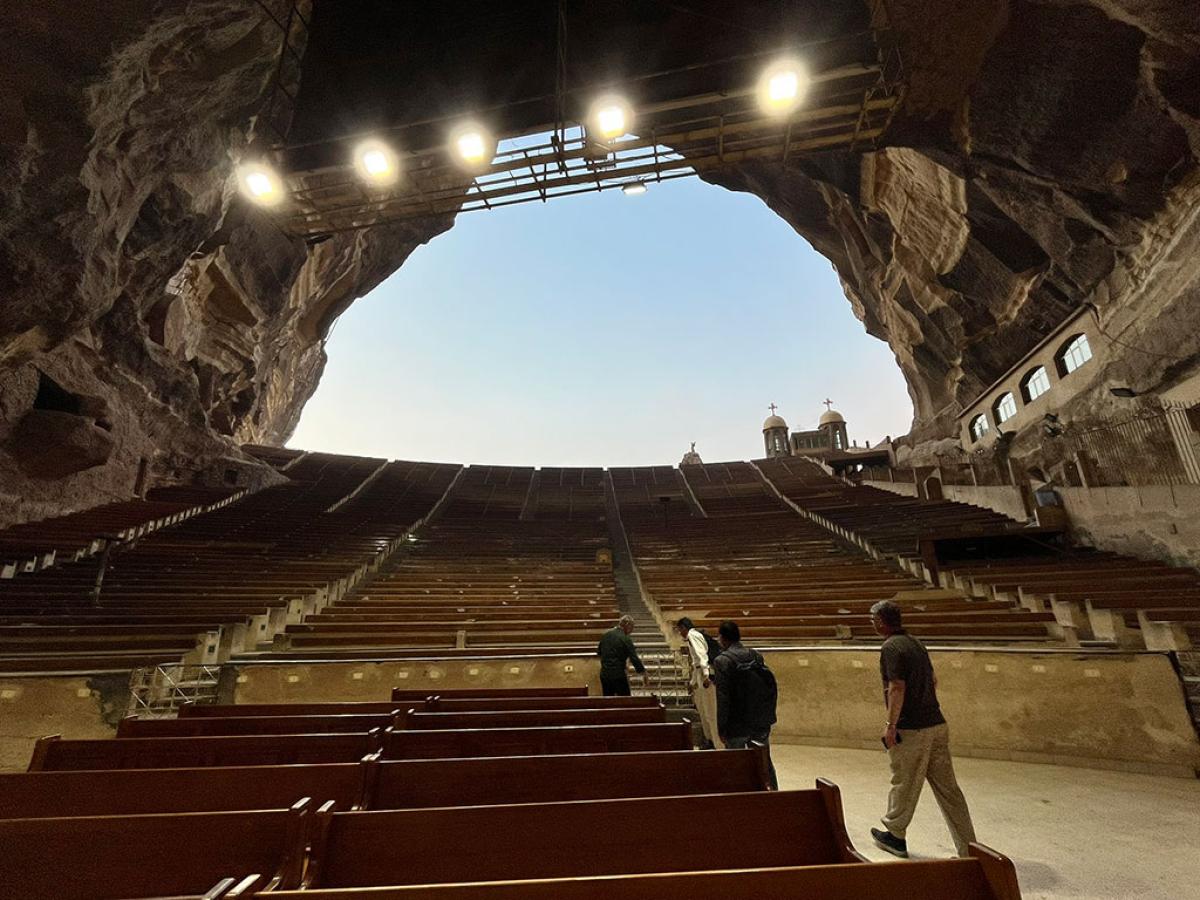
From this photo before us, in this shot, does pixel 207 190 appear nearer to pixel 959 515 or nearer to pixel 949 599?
pixel 949 599

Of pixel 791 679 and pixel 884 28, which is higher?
pixel 884 28

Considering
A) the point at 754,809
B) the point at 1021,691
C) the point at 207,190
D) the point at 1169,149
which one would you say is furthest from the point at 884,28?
the point at 207,190

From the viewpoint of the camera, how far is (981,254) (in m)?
14.7

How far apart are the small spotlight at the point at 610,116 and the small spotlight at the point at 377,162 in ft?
14.8

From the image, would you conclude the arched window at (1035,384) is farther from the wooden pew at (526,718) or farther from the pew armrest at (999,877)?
the pew armrest at (999,877)

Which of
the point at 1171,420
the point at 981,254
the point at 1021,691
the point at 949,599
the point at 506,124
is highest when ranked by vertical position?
the point at 506,124

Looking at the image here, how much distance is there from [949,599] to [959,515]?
6.16 metres

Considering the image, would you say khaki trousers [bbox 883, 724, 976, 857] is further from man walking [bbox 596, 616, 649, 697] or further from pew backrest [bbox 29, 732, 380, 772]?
pew backrest [bbox 29, 732, 380, 772]

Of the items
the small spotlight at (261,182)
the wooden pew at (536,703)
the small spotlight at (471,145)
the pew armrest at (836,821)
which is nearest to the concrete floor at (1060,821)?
the pew armrest at (836,821)

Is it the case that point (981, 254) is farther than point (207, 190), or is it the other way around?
point (981, 254)

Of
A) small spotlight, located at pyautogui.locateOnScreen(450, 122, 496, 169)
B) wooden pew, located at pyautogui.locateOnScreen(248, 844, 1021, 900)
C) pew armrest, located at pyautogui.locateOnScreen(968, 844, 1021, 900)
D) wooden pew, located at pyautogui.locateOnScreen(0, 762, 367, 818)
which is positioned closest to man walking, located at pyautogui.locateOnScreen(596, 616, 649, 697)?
wooden pew, located at pyautogui.locateOnScreen(0, 762, 367, 818)

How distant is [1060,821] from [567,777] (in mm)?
3277

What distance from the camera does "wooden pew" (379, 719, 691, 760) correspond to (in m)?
2.44

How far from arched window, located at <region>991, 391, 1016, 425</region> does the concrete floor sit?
16672mm
